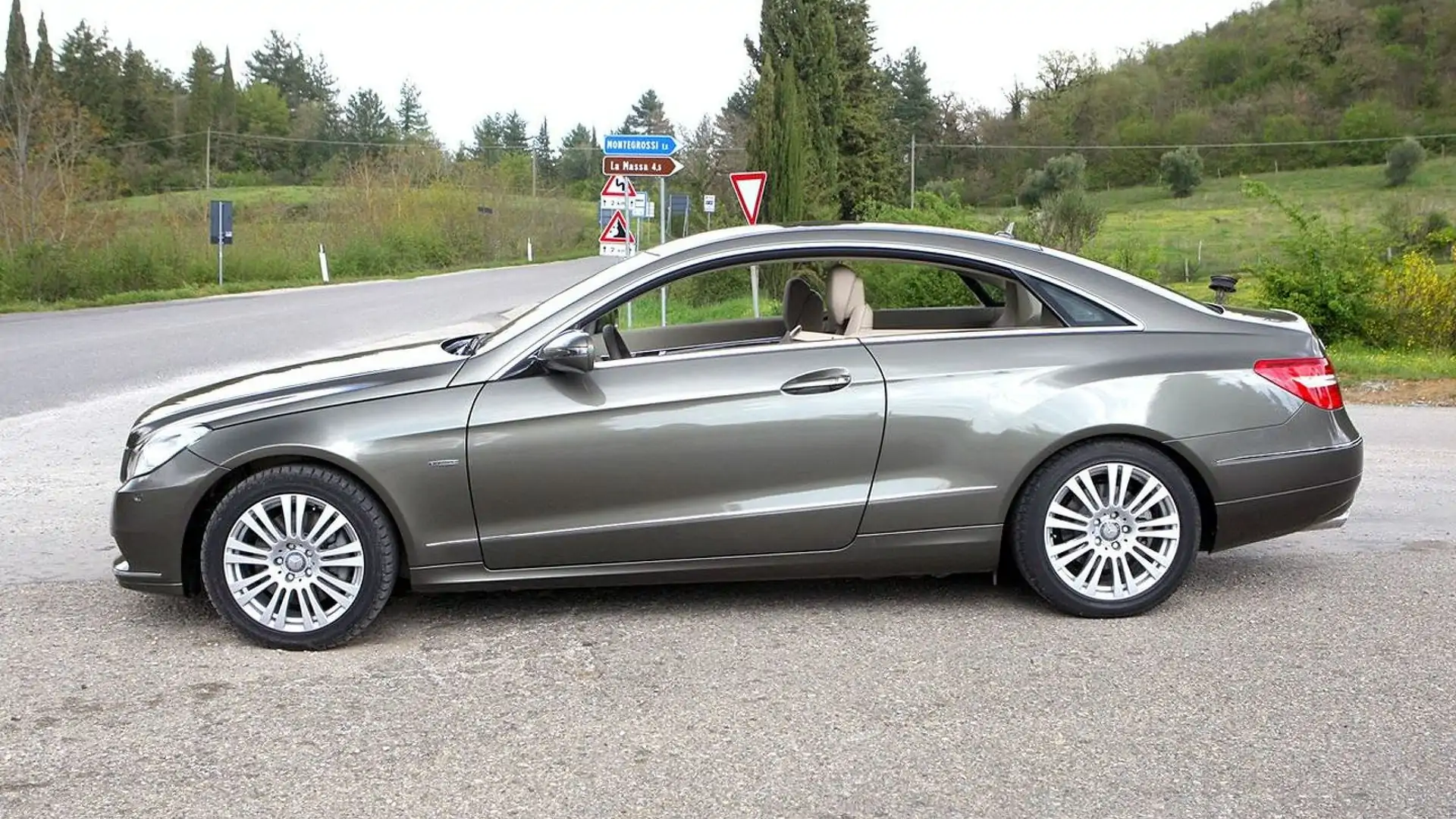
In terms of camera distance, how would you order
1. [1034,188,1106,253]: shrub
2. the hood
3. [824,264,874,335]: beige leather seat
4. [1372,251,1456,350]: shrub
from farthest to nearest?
[1034,188,1106,253]: shrub
[1372,251,1456,350]: shrub
[824,264,874,335]: beige leather seat
the hood

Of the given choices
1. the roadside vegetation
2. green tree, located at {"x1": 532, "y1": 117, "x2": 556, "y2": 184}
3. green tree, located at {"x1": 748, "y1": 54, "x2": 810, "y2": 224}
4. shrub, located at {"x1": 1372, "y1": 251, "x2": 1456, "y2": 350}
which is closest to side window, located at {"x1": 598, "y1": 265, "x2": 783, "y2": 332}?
the roadside vegetation

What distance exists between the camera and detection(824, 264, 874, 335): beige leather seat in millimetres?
5328

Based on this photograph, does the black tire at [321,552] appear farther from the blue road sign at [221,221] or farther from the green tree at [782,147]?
the blue road sign at [221,221]

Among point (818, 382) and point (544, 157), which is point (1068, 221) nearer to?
point (818, 382)

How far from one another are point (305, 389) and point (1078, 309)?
2.98 metres

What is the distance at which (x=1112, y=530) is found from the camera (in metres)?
4.83

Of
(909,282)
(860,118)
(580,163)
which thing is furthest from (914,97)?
(909,282)

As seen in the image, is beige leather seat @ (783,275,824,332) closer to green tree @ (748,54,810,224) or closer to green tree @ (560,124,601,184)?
green tree @ (748,54,810,224)

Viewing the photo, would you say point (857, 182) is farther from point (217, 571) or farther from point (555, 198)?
point (217, 571)

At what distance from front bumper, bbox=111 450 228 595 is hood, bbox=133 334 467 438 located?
0.66 ft

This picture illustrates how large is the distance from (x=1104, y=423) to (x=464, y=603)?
8.61ft

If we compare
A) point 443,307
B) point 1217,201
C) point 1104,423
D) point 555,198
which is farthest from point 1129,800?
point 1217,201

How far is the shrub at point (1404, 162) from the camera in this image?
266 ft

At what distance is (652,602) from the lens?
515cm
